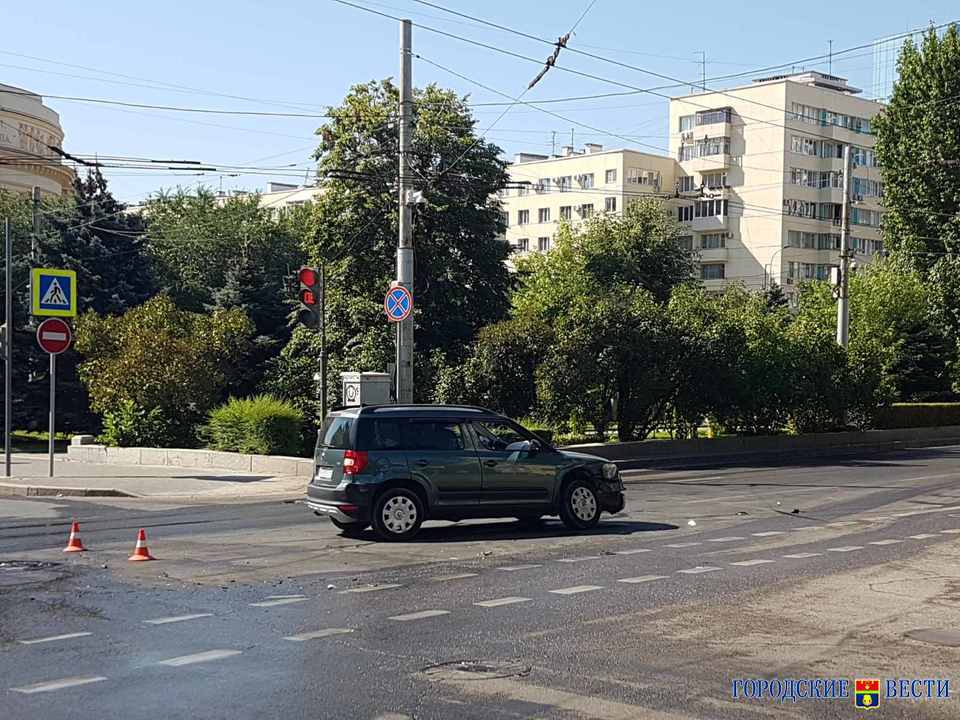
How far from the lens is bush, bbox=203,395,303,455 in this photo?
1083 inches

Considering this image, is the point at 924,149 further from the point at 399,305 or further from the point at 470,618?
the point at 470,618

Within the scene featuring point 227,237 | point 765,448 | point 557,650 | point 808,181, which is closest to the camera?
→ point 557,650

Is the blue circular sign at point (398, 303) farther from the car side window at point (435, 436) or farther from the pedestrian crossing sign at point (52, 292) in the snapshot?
the car side window at point (435, 436)

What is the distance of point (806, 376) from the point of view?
3809cm

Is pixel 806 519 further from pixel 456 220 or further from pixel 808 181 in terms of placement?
pixel 808 181

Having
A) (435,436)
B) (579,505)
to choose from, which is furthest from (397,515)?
(579,505)

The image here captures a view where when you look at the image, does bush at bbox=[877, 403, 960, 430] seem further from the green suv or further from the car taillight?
the car taillight

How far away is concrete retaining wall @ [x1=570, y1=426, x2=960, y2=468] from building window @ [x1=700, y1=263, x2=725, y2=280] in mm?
46757

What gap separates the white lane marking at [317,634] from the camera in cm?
877

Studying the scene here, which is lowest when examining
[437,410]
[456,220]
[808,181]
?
[437,410]

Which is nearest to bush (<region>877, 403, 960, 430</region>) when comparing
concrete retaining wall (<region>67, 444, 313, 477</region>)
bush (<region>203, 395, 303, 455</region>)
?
bush (<region>203, 395, 303, 455</region>)

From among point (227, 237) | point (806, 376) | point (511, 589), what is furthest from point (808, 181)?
point (511, 589)

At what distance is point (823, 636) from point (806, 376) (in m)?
30.1

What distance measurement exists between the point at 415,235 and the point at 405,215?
11.3 m
